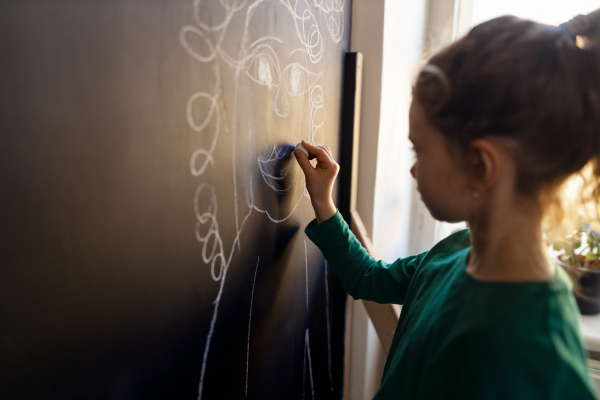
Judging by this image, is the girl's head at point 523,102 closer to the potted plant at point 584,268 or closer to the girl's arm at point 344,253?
the girl's arm at point 344,253

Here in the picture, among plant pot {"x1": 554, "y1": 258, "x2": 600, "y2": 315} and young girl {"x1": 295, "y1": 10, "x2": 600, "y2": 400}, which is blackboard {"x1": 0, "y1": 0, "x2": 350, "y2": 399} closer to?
young girl {"x1": 295, "y1": 10, "x2": 600, "y2": 400}

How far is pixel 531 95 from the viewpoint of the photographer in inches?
15.4

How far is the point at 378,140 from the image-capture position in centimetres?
104

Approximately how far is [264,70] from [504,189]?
0.34 meters

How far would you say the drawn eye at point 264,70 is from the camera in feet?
1.70

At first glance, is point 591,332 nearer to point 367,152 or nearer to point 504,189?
point 367,152

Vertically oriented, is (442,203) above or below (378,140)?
below

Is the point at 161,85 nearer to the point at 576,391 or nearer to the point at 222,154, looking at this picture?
the point at 222,154

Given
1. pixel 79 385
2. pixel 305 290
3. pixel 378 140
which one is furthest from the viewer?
pixel 378 140

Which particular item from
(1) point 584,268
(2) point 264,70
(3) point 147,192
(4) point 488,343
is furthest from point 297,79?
(1) point 584,268

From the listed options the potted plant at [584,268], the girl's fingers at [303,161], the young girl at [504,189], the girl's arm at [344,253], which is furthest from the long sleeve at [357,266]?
the potted plant at [584,268]

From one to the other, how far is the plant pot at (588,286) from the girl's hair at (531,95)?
0.97 meters

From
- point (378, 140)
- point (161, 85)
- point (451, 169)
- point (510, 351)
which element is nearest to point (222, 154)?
point (161, 85)

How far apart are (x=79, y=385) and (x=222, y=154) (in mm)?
274
